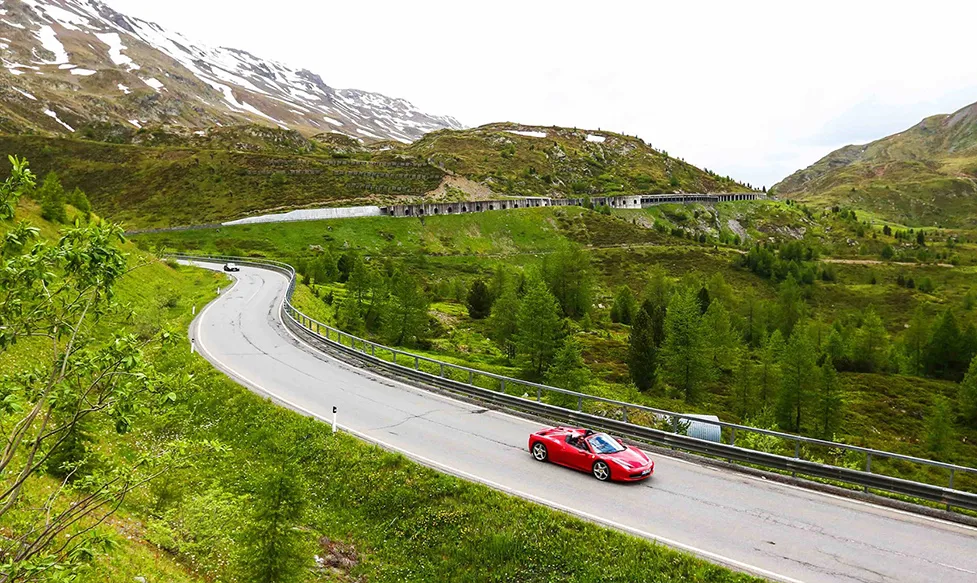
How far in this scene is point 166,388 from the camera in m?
6.45

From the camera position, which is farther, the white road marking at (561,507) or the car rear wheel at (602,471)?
the car rear wheel at (602,471)

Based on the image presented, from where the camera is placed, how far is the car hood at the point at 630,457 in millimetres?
16933

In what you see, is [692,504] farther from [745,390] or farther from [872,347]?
[872,347]

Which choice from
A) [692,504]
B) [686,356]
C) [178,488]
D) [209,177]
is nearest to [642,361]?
[686,356]

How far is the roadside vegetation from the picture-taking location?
18.3ft

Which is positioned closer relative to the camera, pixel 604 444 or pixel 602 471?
pixel 602 471

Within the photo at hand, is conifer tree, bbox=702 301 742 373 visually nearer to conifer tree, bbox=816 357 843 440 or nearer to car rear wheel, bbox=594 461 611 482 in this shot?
conifer tree, bbox=816 357 843 440

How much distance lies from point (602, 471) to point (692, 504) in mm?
2833

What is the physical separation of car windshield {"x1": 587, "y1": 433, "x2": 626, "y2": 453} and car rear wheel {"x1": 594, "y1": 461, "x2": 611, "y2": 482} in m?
0.45

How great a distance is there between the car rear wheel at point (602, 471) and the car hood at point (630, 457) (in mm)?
331

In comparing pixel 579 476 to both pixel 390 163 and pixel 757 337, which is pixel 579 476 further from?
pixel 390 163

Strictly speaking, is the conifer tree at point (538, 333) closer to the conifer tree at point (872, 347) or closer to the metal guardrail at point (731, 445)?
the metal guardrail at point (731, 445)

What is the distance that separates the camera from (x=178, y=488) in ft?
46.5

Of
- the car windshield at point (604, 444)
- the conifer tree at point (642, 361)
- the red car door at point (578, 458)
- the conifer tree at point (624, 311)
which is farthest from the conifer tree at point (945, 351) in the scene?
the red car door at point (578, 458)
